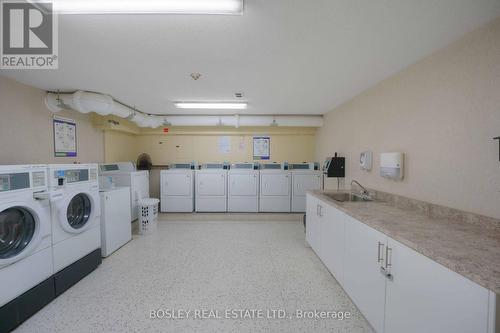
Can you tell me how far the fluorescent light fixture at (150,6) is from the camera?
1.09 m

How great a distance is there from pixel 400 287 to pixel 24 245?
2.95m

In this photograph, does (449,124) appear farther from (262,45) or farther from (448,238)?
(262,45)

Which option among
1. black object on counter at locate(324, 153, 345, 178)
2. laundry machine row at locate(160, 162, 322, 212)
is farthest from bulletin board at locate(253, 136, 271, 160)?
black object on counter at locate(324, 153, 345, 178)

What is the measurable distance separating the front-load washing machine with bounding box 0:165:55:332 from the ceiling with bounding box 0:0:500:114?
3.96 feet

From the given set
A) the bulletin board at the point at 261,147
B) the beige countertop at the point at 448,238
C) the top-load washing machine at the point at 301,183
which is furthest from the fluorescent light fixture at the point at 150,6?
the bulletin board at the point at 261,147

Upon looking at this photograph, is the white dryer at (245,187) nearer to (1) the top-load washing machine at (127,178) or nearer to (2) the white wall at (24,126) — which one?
(1) the top-load washing machine at (127,178)

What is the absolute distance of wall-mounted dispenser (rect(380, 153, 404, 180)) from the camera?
6.49 feet

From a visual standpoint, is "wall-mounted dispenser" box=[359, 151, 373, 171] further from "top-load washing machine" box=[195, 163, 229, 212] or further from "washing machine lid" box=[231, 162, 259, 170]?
"top-load washing machine" box=[195, 163, 229, 212]

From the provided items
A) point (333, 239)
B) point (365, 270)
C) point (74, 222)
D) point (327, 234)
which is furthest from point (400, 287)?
point (74, 222)

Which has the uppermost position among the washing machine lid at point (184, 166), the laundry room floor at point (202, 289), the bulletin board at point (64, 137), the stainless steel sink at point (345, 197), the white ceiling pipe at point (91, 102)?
the white ceiling pipe at point (91, 102)

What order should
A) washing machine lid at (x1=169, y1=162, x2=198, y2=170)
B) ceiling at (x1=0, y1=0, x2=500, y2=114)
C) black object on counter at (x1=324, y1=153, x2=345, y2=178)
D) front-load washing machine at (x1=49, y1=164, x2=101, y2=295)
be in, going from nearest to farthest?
ceiling at (x1=0, y1=0, x2=500, y2=114)
front-load washing machine at (x1=49, y1=164, x2=101, y2=295)
black object on counter at (x1=324, y1=153, x2=345, y2=178)
washing machine lid at (x1=169, y1=162, x2=198, y2=170)

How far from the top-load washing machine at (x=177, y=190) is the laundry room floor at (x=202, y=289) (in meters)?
1.19

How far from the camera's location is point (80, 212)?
2320mm

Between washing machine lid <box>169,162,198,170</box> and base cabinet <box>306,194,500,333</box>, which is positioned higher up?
washing machine lid <box>169,162,198,170</box>
